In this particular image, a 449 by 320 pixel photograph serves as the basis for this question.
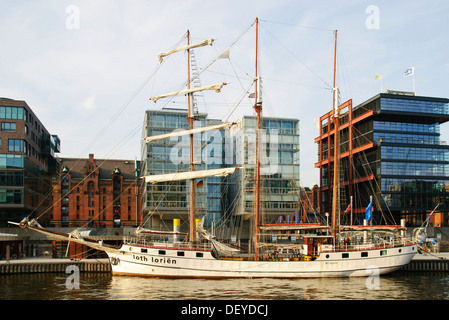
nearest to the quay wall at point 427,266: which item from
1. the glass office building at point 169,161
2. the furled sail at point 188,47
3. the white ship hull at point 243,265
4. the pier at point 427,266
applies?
the pier at point 427,266

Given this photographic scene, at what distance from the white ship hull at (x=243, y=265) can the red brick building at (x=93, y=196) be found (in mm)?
65713

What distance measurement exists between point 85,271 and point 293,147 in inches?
1617

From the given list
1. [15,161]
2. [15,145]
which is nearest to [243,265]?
[15,161]

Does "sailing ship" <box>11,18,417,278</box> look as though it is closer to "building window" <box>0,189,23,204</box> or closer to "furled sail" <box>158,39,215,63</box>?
"furled sail" <box>158,39,215,63</box>

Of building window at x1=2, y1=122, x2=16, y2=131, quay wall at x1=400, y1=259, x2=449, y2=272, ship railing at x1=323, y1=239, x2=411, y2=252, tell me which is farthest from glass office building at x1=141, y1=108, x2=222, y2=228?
quay wall at x1=400, y1=259, x2=449, y2=272

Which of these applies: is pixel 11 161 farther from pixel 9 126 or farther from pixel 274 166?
pixel 274 166

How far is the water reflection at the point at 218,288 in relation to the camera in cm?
3106

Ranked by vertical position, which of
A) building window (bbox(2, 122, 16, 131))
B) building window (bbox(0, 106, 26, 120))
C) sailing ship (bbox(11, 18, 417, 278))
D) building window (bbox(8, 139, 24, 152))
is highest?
building window (bbox(0, 106, 26, 120))

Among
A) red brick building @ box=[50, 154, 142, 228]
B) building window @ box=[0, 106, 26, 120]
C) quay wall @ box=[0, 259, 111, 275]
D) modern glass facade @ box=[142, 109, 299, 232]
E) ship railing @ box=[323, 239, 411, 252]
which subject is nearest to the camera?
ship railing @ box=[323, 239, 411, 252]

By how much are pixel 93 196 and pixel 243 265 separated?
77.0m

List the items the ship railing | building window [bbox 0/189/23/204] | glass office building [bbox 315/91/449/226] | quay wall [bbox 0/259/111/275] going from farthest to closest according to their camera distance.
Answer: glass office building [bbox 315/91/449/226] → building window [bbox 0/189/23/204] → quay wall [bbox 0/259/111/275] → the ship railing

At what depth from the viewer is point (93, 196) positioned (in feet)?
362

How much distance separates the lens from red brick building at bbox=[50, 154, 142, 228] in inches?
4264

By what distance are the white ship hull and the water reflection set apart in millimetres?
1105
